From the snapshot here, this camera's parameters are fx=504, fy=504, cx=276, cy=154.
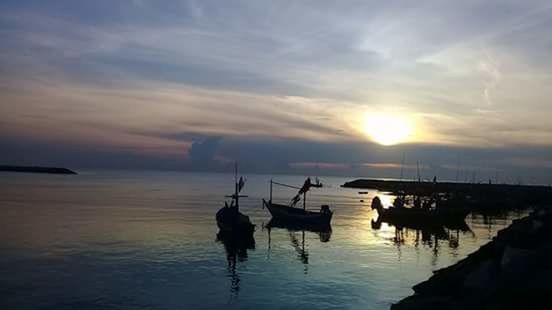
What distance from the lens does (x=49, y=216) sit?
56375 millimetres

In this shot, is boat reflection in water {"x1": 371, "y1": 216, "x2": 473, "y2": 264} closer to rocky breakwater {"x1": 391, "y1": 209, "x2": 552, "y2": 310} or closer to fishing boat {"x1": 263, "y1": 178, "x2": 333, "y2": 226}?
fishing boat {"x1": 263, "y1": 178, "x2": 333, "y2": 226}

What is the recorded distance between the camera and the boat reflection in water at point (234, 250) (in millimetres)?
25484

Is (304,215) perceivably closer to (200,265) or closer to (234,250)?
(234,250)

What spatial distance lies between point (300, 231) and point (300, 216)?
385 centimetres

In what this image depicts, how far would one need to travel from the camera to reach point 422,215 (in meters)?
59.5

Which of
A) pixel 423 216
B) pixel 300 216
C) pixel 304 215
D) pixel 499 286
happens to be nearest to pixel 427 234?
pixel 423 216

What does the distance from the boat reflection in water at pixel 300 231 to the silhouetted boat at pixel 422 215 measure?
11.8 metres

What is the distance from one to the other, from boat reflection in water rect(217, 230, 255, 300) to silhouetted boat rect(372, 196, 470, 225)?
25.1m

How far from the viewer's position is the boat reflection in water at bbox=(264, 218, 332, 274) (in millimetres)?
38516

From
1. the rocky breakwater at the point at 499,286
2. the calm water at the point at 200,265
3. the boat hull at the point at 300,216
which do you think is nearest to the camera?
the rocky breakwater at the point at 499,286

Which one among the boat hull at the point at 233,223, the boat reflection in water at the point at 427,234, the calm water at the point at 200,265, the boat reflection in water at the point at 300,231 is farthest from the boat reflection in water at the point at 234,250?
the boat reflection in water at the point at 427,234

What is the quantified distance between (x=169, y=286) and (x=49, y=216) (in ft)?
124

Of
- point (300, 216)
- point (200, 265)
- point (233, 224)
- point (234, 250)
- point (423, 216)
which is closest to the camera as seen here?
point (200, 265)

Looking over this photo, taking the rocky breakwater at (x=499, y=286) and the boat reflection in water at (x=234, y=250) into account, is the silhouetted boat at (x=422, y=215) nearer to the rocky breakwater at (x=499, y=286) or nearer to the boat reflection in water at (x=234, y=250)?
the boat reflection in water at (x=234, y=250)
